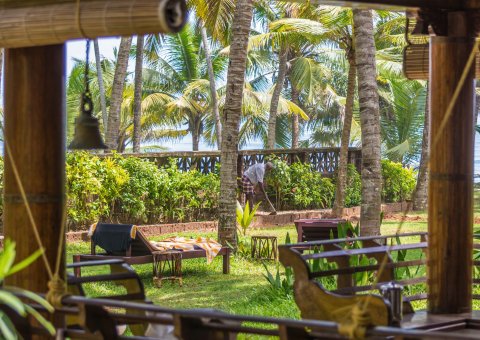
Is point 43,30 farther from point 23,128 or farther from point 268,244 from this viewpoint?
point 268,244

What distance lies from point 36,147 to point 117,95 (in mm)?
16970

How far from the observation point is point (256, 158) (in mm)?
20641

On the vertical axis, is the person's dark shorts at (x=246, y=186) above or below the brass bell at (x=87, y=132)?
below

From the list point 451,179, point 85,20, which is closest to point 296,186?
point 451,179

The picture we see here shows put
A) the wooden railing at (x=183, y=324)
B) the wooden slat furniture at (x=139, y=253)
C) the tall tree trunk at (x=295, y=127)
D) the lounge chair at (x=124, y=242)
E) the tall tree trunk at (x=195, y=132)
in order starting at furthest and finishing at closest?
the tall tree trunk at (x=195, y=132)
the tall tree trunk at (x=295, y=127)
the lounge chair at (x=124, y=242)
the wooden slat furniture at (x=139, y=253)
the wooden railing at (x=183, y=324)

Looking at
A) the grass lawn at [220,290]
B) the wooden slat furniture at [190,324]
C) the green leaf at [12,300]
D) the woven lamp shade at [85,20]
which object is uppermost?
the woven lamp shade at [85,20]

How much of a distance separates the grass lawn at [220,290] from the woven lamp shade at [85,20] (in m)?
5.14

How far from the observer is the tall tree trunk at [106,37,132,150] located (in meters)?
21.9

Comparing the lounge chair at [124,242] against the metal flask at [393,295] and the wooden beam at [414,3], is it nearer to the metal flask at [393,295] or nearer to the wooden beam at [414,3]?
the wooden beam at [414,3]

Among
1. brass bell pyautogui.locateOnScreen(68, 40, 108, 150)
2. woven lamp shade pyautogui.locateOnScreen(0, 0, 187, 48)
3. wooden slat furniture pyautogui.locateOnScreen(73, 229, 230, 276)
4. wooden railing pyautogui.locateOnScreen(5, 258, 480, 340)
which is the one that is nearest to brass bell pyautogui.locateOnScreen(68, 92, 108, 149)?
brass bell pyautogui.locateOnScreen(68, 40, 108, 150)

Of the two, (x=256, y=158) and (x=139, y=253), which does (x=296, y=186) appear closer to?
(x=256, y=158)

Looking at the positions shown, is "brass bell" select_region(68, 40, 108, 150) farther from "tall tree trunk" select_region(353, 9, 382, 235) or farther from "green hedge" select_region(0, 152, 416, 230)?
"green hedge" select_region(0, 152, 416, 230)

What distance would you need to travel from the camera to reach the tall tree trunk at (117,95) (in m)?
21.9

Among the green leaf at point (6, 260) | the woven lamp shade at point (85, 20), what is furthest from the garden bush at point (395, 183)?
the green leaf at point (6, 260)
